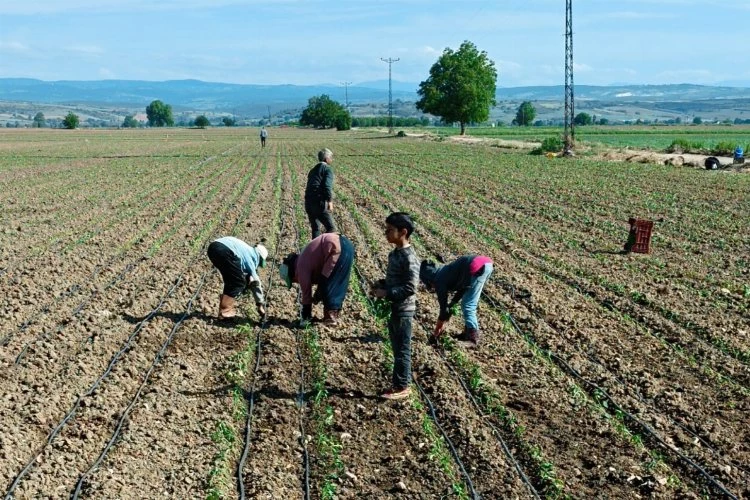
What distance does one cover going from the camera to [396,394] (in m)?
7.25

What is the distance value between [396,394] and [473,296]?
5.60 feet

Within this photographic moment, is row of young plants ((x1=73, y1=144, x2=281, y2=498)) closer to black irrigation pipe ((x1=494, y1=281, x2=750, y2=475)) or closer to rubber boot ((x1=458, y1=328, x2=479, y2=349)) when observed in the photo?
rubber boot ((x1=458, y1=328, x2=479, y2=349))

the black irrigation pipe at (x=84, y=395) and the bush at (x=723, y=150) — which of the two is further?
the bush at (x=723, y=150)

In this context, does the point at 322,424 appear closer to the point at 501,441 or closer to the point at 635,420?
the point at 501,441

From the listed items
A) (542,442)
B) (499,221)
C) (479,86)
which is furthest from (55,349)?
(479,86)

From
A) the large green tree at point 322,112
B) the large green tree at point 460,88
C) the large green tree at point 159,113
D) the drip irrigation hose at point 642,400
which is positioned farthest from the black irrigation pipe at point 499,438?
the large green tree at point 159,113

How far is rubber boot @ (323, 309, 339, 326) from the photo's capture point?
9.19m

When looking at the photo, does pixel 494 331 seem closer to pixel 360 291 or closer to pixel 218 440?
pixel 360 291

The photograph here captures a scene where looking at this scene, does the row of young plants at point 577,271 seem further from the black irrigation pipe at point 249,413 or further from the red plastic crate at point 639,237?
the black irrigation pipe at point 249,413

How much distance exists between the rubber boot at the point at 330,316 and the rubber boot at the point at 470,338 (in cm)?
138

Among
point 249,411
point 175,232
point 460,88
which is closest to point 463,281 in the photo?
point 249,411

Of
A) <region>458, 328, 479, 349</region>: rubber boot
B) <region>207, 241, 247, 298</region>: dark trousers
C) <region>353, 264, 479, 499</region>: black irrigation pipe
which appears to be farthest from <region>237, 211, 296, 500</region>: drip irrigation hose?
<region>458, 328, 479, 349</region>: rubber boot

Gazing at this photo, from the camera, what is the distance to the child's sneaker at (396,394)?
725 centimetres

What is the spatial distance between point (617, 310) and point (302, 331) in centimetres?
377
